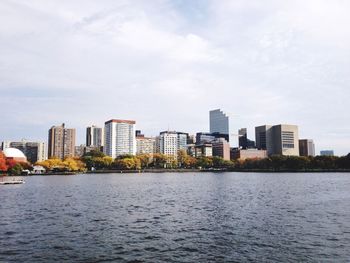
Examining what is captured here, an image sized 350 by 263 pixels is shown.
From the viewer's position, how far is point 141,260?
28.7m

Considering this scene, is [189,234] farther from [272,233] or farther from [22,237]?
[22,237]

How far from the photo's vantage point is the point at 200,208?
56875 mm

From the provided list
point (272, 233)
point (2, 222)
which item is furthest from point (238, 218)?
point (2, 222)

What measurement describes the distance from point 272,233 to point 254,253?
8060 mm

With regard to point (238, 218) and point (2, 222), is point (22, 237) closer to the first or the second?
point (2, 222)

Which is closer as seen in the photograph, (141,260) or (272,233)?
(141,260)

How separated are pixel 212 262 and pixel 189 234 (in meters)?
9.94

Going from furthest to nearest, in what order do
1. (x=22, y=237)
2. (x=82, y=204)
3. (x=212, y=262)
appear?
(x=82, y=204) < (x=22, y=237) < (x=212, y=262)

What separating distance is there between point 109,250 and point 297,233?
19.1 meters

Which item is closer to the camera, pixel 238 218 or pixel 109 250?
pixel 109 250

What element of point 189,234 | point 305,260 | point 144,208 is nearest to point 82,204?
point 144,208

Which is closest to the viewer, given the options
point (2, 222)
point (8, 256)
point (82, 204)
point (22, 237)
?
point (8, 256)

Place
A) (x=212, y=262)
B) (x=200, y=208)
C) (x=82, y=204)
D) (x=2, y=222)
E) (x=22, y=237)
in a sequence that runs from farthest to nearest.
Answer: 1. (x=82, y=204)
2. (x=200, y=208)
3. (x=2, y=222)
4. (x=22, y=237)
5. (x=212, y=262)

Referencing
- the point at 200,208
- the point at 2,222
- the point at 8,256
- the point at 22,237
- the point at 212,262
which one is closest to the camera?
the point at 212,262
